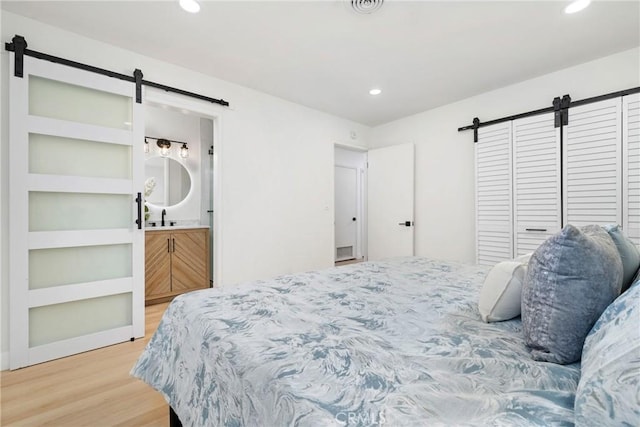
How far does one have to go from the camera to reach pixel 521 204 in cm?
297

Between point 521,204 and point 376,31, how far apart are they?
2.26 m

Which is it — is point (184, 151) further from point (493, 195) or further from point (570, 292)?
point (570, 292)

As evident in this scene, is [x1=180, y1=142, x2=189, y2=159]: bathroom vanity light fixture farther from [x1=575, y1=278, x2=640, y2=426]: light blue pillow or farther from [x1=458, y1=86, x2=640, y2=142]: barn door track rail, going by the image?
[x1=575, y1=278, x2=640, y2=426]: light blue pillow

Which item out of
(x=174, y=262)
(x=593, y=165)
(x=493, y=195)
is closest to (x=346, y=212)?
(x=493, y=195)

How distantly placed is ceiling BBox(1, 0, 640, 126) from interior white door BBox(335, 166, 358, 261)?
3198mm

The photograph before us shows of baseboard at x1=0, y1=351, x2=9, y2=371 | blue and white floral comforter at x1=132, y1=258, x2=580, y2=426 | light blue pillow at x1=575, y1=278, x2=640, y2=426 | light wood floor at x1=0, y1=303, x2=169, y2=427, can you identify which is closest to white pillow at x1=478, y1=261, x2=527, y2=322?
blue and white floral comforter at x1=132, y1=258, x2=580, y2=426

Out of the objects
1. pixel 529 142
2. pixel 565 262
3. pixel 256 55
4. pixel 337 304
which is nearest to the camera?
pixel 565 262

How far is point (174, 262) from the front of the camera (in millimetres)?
3562

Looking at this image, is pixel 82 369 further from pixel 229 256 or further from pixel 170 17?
pixel 170 17

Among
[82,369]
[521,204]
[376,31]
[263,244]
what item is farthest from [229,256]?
[521,204]

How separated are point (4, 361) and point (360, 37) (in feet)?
11.5

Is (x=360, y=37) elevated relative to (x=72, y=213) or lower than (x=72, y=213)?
elevated

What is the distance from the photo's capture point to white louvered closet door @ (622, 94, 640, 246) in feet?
7.70

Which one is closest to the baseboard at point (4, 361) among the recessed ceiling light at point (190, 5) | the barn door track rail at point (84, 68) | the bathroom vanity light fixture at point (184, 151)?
the barn door track rail at point (84, 68)
